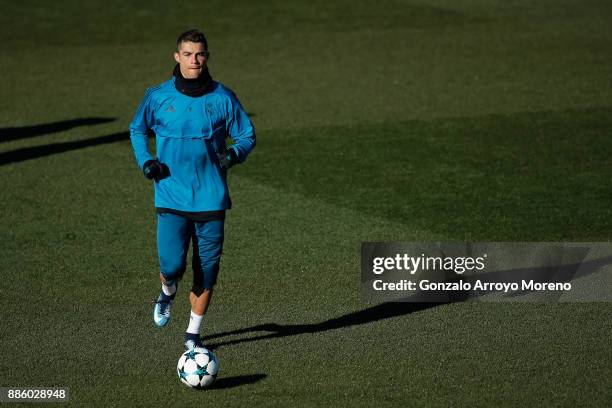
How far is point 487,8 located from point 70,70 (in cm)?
1183

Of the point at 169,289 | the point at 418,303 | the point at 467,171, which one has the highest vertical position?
the point at 169,289

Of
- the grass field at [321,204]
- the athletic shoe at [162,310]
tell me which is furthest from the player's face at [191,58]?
the grass field at [321,204]

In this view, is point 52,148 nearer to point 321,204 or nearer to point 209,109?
point 321,204

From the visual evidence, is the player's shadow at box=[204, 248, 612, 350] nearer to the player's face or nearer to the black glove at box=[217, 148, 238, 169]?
the black glove at box=[217, 148, 238, 169]

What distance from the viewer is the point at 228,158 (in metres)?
7.75

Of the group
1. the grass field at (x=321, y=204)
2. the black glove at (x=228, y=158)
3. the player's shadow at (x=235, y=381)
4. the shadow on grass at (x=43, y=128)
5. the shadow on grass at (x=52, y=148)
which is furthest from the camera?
the shadow on grass at (x=43, y=128)

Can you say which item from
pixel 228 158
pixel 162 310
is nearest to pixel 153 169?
pixel 228 158

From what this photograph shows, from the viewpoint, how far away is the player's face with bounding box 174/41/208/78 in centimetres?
771

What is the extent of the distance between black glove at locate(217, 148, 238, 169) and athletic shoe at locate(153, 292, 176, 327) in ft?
4.60

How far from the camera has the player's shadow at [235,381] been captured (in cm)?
763

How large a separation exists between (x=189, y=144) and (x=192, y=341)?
4.77ft

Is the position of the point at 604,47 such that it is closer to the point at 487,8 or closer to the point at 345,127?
the point at 487,8

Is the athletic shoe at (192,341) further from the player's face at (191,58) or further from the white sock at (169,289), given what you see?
the player's face at (191,58)

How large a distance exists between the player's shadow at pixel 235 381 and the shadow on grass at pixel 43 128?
9628 mm
